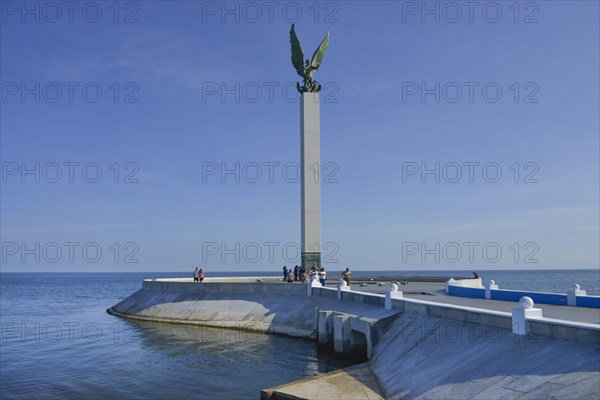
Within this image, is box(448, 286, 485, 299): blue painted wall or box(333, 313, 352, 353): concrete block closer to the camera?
box(333, 313, 352, 353): concrete block

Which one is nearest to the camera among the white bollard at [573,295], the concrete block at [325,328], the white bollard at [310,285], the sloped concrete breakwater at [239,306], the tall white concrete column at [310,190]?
the white bollard at [573,295]

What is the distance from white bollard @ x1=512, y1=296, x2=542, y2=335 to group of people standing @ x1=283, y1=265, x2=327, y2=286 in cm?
2292

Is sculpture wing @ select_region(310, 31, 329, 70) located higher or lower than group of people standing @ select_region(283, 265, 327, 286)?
higher

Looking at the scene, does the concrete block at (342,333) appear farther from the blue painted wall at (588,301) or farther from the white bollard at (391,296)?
the blue painted wall at (588,301)

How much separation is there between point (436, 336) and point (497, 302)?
8867mm

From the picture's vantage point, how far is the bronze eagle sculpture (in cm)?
5112

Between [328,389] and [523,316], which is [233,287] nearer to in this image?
[328,389]

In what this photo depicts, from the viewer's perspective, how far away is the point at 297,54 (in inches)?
2066

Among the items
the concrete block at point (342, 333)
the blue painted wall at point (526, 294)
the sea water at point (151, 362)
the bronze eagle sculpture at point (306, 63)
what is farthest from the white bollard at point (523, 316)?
the bronze eagle sculpture at point (306, 63)

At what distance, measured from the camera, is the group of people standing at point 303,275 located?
40347 millimetres

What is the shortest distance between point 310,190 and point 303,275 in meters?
8.55

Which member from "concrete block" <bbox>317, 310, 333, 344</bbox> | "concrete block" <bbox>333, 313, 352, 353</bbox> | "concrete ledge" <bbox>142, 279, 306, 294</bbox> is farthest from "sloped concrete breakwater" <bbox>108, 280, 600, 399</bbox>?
"concrete ledge" <bbox>142, 279, 306, 294</bbox>

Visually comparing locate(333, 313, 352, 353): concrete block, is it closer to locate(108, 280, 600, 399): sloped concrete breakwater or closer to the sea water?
the sea water

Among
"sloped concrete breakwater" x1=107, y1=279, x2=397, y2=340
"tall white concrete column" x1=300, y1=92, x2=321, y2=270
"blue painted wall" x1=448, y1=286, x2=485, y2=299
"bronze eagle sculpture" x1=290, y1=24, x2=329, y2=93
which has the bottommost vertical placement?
"sloped concrete breakwater" x1=107, y1=279, x2=397, y2=340
